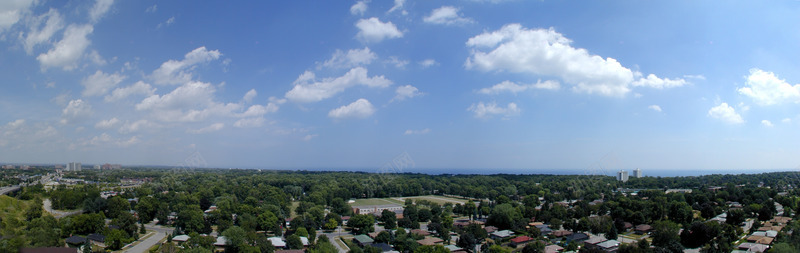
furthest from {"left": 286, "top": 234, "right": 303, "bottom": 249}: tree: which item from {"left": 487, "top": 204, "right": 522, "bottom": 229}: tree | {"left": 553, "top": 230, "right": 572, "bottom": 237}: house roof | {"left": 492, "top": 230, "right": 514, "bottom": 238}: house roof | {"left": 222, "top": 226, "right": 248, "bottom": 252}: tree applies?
{"left": 553, "top": 230, "right": 572, "bottom": 237}: house roof

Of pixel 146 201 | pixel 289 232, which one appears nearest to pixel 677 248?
pixel 289 232

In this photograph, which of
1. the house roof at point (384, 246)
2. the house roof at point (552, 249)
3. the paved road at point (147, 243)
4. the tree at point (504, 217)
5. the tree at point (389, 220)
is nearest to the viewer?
the house roof at point (552, 249)

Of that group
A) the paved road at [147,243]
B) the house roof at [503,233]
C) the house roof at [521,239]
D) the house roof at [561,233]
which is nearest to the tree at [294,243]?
the paved road at [147,243]

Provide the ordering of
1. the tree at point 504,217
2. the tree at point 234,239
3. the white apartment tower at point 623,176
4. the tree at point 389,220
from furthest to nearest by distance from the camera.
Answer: the white apartment tower at point 623,176
the tree at point 389,220
the tree at point 504,217
the tree at point 234,239

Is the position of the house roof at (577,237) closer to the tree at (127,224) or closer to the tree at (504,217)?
the tree at (504,217)

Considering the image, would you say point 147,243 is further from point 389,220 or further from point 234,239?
point 389,220

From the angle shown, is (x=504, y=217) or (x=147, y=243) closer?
(x=147, y=243)

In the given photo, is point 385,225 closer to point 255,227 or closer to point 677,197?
point 255,227

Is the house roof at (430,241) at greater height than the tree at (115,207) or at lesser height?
Answer: lesser

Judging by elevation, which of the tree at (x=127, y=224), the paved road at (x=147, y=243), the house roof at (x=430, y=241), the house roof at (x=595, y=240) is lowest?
the paved road at (x=147, y=243)

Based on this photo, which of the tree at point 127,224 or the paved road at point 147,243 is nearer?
the paved road at point 147,243

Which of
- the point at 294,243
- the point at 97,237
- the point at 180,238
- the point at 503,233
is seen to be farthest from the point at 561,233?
the point at 97,237

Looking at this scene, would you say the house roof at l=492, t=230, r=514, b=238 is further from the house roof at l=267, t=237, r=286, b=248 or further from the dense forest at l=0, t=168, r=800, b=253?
the house roof at l=267, t=237, r=286, b=248
